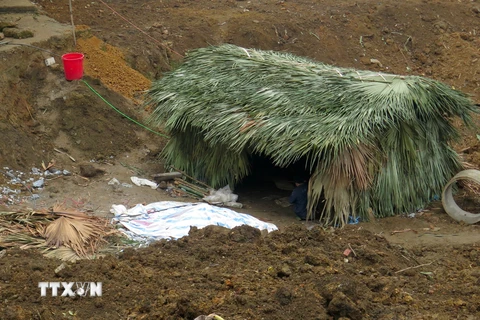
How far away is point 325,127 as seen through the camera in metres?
8.74

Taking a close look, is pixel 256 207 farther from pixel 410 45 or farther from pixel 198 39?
pixel 410 45

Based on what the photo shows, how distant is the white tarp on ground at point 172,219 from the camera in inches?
320

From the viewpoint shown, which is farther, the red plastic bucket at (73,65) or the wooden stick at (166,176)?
the red plastic bucket at (73,65)

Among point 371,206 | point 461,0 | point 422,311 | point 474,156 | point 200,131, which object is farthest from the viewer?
point 461,0

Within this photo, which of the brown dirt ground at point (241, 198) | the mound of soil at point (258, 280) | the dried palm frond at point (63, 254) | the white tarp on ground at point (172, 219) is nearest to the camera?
the mound of soil at point (258, 280)

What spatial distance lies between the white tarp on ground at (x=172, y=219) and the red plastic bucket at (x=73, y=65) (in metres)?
2.96

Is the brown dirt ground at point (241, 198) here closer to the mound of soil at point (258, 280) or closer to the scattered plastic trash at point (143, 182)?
the mound of soil at point (258, 280)

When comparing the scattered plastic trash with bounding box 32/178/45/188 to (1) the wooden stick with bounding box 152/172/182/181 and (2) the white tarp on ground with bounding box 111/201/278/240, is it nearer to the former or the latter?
(2) the white tarp on ground with bounding box 111/201/278/240

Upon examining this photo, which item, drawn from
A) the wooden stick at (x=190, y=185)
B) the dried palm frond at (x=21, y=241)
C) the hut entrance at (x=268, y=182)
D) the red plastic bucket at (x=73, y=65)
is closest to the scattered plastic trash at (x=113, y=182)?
the wooden stick at (x=190, y=185)

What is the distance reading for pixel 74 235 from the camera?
739 cm

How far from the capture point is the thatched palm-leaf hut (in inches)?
344

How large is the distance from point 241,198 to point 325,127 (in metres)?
1.89

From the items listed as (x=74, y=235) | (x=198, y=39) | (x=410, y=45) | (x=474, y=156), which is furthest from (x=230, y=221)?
(x=410, y=45)

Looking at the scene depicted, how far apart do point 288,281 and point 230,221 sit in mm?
2243
